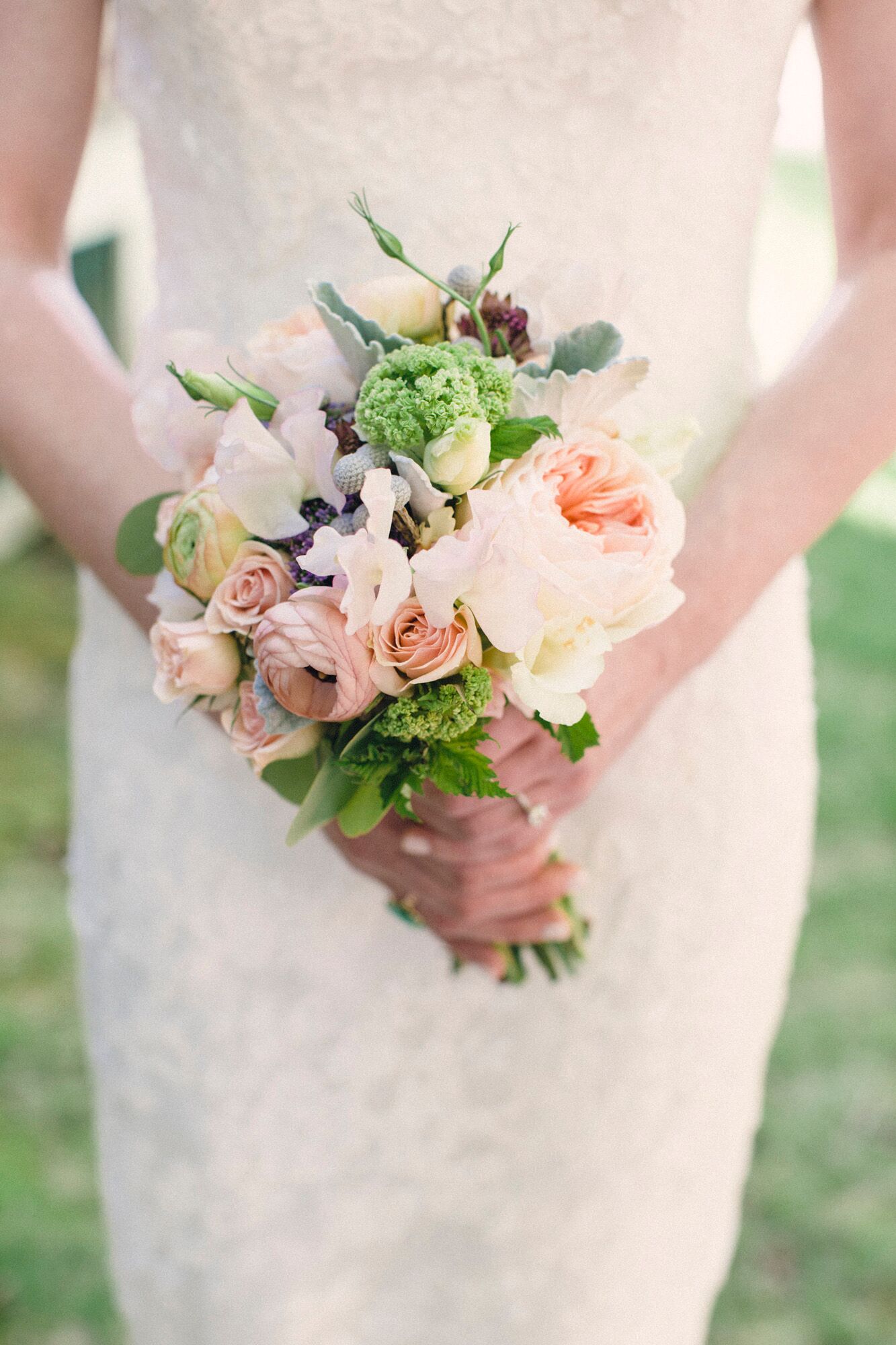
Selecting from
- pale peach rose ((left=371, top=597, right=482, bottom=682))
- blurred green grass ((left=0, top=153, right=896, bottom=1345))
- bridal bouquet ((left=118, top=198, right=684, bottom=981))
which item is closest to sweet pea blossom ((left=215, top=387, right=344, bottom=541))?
bridal bouquet ((left=118, top=198, right=684, bottom=981))

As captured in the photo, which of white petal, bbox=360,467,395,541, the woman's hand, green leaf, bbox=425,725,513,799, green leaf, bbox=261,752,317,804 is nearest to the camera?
white petal, bbox=360,467,395,541

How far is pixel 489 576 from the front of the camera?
0.88 m

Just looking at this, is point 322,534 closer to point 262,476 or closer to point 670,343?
point 262,476

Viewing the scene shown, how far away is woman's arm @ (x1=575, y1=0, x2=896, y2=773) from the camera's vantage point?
1267 millimetres

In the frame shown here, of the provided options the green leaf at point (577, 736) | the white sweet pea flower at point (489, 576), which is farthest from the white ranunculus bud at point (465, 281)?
the green leaf at point (577, 736)

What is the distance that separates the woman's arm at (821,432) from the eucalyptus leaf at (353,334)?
1.28 feet

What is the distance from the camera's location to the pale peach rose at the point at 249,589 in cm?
94

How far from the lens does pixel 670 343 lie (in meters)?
1.34

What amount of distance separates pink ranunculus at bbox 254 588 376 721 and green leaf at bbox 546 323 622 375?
0.83ft

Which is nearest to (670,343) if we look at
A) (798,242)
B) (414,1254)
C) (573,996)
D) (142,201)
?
(573,996)

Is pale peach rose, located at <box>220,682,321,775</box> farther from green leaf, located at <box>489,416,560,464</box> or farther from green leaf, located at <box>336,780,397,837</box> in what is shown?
green leaf, located at <box>489,416,560,464</box>

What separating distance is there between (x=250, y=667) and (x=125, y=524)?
214 millimetres

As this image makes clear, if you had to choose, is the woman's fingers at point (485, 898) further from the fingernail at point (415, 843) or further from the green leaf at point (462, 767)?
the green leaf at point (462, 767)

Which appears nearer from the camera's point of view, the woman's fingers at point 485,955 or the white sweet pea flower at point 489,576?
the white sweet pea flower at point 489,576
